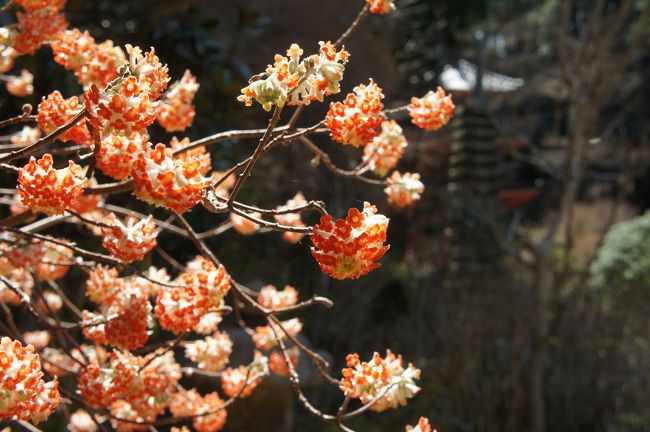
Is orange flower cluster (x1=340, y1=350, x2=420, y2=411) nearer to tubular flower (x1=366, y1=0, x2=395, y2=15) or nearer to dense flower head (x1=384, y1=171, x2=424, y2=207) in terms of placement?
dense flower head (x1=384, y1=171, x2=424, y2=207)

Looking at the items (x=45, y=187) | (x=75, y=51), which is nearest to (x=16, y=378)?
(x=45, y=187)

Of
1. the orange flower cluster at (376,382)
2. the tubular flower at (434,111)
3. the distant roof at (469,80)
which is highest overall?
the tubular flower at (434,111)

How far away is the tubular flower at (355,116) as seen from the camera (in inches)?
42.4

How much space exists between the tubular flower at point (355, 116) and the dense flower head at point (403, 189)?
1.39 ft

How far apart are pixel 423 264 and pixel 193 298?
17.2 feet

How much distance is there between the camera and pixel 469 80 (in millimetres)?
8898

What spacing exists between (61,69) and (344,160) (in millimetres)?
3209

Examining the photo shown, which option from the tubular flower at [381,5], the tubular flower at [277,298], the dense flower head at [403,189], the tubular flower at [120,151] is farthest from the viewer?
the tubular flower at [277,298]

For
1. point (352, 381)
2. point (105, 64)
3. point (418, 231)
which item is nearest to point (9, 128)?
point (105, 64)

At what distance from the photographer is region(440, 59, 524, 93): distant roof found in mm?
8656

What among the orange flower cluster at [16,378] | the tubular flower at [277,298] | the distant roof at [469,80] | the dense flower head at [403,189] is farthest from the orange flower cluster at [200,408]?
the distant roof at [469,80]

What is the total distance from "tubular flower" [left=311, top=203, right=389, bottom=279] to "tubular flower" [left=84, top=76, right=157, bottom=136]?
25cm

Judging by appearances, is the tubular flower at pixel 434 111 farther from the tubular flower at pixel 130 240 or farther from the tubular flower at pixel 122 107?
the tubular flower at pixel 122 107

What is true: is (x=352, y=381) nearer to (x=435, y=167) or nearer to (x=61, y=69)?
(x=61, y=69)
